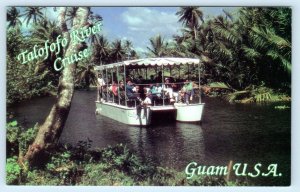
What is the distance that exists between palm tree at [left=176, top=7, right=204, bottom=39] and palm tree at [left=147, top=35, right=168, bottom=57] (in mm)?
→ 343

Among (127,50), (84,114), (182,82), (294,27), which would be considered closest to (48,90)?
(84,114)

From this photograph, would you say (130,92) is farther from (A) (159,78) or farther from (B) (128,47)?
(B) (128,47)

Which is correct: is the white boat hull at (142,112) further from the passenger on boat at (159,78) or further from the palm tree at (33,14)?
the palm tree at (33,14)

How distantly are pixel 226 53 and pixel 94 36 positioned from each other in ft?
5.45

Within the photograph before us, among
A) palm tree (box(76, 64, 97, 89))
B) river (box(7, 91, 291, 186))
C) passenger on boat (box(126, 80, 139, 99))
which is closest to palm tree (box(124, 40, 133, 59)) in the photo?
passenger on boat (box(126, 80, 139, 99))

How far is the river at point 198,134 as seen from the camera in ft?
25.6

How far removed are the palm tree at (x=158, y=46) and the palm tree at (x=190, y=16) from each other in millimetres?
343

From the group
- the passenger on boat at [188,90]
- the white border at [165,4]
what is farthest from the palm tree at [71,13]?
the passenger on boat at [188,90]

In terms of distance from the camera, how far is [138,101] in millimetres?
7973

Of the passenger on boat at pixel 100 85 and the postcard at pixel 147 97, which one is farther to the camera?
the passenger on boat at pixel 100 85

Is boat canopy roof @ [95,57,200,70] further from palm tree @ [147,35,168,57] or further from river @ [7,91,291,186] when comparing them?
river @ [7,91,291,186]

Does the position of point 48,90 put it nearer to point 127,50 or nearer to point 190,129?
point 127,50

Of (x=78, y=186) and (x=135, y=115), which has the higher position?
(x=135, y=115)
